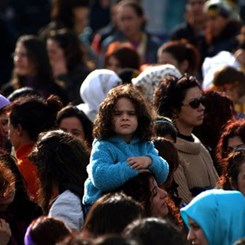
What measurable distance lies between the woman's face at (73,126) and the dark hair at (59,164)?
59.4 inches

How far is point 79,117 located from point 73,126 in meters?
0.08

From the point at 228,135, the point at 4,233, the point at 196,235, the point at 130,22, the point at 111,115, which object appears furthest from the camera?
the point at 130,22

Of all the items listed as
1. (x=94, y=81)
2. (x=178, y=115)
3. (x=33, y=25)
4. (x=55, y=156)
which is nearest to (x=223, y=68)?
(x=94, y=81)

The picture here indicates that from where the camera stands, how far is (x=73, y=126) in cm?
985

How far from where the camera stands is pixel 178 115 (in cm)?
955

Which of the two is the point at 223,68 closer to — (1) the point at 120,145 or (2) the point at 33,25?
(1) the point at 120,145

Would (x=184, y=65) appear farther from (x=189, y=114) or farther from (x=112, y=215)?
(x=112, y=215)

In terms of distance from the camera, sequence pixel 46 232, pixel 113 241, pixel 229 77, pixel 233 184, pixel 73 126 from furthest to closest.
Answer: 1. pixel 229 77
2. pixel 73 126
3. pixel 233 184
4. pixel 46 232
5. pixel 113 241

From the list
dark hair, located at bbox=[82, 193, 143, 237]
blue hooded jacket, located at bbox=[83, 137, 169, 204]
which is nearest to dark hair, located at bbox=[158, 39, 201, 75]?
blue hooded jacket, located at bbox=[83, 137, 169, 204]

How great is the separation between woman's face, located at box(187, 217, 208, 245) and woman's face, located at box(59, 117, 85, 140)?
317 centimetres

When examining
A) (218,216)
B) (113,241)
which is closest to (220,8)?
(218,216)

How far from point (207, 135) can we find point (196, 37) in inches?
203

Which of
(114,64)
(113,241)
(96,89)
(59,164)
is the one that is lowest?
(114,64)

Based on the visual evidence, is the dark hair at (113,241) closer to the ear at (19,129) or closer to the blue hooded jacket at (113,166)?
the blue hooded jacket at (113,166)
